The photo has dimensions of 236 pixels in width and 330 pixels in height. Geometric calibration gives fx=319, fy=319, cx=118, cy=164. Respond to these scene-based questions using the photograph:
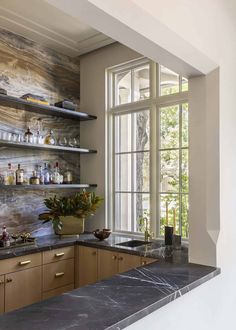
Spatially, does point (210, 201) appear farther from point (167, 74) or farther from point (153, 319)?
point (167, 74)

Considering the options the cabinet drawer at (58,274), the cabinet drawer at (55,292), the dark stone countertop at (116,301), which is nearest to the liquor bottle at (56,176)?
the cabinet drawer at (58,274)

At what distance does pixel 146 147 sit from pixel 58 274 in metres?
1.63

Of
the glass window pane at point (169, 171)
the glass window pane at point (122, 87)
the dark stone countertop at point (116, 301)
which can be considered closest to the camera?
the dark stone countertop at point (116, 301)

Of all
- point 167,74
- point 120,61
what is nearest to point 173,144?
point 167,74

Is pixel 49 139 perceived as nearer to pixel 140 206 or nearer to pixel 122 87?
pixel 122 87

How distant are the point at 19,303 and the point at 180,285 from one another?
168 centimetres

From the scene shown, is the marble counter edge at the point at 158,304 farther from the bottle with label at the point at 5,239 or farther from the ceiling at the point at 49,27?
the ceiling at the point at 49,27

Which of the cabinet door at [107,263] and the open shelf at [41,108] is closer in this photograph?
the cabinet door at [107,263]

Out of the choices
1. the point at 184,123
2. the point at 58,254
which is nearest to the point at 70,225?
the point at 58,254

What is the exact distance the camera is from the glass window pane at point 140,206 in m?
3.54

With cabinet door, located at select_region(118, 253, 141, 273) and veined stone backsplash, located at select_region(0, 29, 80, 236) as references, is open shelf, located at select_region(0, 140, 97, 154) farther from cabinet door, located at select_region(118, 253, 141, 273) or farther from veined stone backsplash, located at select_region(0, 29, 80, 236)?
cabinet door, located at select_region(118, 253, 141, 273)

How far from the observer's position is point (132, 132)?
147 inches

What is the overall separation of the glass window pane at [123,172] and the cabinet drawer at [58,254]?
3.11 ft

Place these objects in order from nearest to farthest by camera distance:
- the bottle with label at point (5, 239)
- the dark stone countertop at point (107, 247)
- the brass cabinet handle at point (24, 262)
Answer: the dark stone countertop at point (107, 247) < the brass cabinet handle at point (24, 262) < the bottle with label at point (5, 239)
